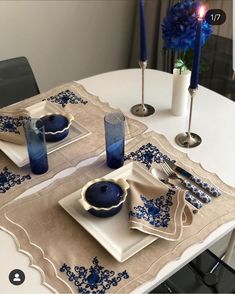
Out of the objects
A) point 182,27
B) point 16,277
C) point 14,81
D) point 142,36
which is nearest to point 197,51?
point 182,27

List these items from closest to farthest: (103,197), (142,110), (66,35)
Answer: (103,197), (142,110), (66,35)

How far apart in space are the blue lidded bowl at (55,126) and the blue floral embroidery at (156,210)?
1.20 ft

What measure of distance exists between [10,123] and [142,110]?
0.47m

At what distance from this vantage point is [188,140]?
1331 mm

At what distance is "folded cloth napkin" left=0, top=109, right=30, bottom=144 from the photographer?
4.28 ft

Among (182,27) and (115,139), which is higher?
(182,27)

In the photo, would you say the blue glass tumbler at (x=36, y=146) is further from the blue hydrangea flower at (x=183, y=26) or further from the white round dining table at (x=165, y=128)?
the blue hydrangea flower at (x=183, y=26)

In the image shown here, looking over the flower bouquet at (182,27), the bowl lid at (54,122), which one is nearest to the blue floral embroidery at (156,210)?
the bowl lid at (54,122)

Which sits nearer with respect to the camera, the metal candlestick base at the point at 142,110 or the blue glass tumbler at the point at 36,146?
the blue glass tumbler at the point at 36,146

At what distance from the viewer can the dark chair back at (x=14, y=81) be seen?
Answer: 1.82 metres

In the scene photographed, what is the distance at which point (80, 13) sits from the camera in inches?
96.5

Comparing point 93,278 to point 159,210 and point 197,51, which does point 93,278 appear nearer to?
point 159,210

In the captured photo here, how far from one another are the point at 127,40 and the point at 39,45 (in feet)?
2.11

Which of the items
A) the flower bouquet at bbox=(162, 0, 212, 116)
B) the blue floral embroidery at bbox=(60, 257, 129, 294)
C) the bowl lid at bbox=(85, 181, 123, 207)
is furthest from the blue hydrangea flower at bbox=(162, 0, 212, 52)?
the blue floral embroidery at bbox=(60, 257, 129, 294)
